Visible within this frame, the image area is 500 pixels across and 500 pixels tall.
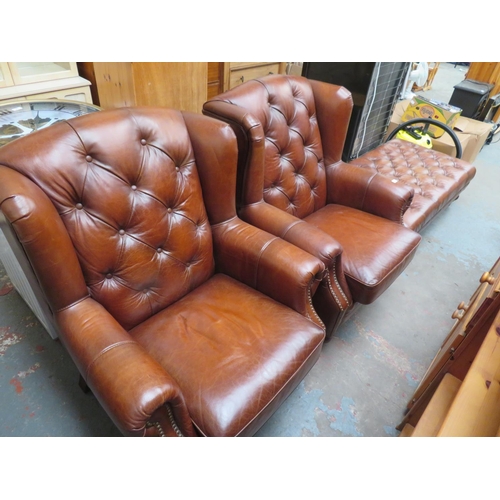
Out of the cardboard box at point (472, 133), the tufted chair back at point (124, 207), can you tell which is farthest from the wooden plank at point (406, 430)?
the cardboard box at point (472, 133)

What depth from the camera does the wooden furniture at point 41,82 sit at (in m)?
1.89

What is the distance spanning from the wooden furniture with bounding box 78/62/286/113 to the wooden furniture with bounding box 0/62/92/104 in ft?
0.28

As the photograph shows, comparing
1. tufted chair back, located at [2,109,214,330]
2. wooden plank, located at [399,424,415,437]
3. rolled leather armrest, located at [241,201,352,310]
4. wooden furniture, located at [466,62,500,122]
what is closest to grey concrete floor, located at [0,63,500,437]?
wooden plank, located at [399,424,415,437]

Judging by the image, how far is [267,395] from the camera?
3.29 ft

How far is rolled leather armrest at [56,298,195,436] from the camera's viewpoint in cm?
79

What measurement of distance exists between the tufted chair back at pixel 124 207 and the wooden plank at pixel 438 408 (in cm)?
89

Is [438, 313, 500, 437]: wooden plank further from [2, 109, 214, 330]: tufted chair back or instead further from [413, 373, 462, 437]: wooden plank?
[2, 109, 214, 330]: tufted chair back

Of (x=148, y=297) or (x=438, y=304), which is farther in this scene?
(x=438, y=304)

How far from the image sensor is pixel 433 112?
3.01m

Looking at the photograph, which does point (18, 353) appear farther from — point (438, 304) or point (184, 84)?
point (438, 304)

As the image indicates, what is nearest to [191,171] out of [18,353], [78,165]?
[78,165]

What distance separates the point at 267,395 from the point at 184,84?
1.60 meters

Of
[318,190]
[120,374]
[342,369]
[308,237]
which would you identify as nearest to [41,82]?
[318,190]

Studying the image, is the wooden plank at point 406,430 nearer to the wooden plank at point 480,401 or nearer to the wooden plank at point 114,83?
the wooden plank at point 480,401
